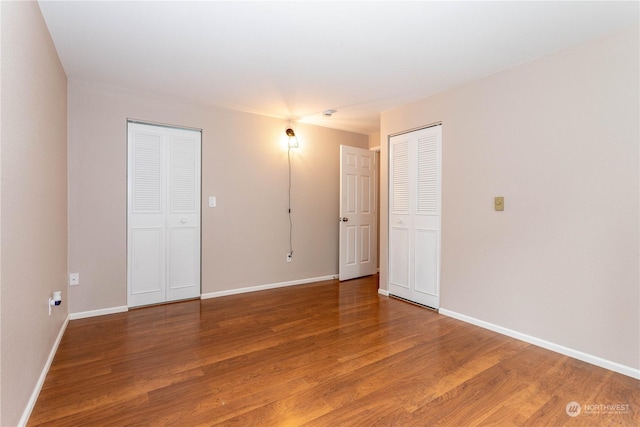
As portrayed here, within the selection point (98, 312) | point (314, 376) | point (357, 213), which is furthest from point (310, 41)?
point (98, 312)

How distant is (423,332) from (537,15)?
245cm

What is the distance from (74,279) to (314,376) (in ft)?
8.44

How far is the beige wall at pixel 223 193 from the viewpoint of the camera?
10.1 feet

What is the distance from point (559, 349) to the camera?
235cm

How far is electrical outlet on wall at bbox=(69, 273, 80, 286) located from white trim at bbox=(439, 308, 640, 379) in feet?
12.1

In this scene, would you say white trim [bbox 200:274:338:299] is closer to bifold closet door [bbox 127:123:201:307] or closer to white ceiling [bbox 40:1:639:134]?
bifold closet door [bbox 127:123:201:307]

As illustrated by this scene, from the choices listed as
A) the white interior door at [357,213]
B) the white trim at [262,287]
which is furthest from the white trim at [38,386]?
the white interior door at [357,213]

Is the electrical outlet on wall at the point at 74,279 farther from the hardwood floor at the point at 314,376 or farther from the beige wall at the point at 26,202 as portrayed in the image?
the beige wall at the point at 26,202

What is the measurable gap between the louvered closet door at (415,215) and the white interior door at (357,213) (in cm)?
82

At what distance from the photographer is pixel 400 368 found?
2.12 m

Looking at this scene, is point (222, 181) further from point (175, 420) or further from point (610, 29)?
point (610, 29)

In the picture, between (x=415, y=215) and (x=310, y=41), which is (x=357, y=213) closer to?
(x=415, y=215)

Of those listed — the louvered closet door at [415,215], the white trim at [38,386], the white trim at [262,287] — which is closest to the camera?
the white trim at [38,386]

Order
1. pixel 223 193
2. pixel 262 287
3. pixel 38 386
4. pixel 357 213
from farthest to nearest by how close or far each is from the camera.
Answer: pixel 357 213, pixel 262 287, pixel 223 193, pixel 38 386
